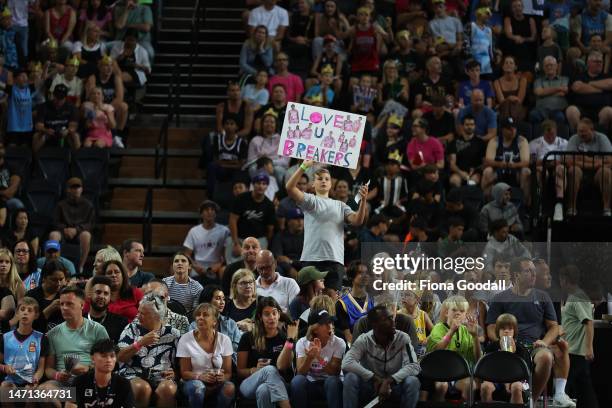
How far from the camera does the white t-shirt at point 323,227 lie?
547 inches

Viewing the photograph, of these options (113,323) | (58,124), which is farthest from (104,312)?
(58,124)

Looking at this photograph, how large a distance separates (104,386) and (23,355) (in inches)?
42.0

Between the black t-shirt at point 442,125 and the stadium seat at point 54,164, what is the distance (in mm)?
4710

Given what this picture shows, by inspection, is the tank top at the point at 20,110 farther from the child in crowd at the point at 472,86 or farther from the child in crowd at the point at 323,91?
the child in crowd at the point at 472,86

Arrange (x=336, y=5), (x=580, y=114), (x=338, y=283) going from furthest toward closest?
(x=336, y=5), (x=580, y=114), (x=338, y=283)

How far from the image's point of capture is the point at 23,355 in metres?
13.1

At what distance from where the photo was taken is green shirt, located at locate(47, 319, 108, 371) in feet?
43.0

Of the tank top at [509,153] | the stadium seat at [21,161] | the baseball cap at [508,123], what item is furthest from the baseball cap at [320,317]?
the stadium seat at [21,161]

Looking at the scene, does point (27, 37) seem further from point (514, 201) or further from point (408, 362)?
point (408, 362)

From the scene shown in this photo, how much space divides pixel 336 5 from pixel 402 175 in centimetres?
402

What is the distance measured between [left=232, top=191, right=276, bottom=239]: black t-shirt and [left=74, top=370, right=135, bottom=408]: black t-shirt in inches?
183

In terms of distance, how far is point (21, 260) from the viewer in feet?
51.3

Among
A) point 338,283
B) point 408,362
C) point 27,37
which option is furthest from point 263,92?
point 408,362
